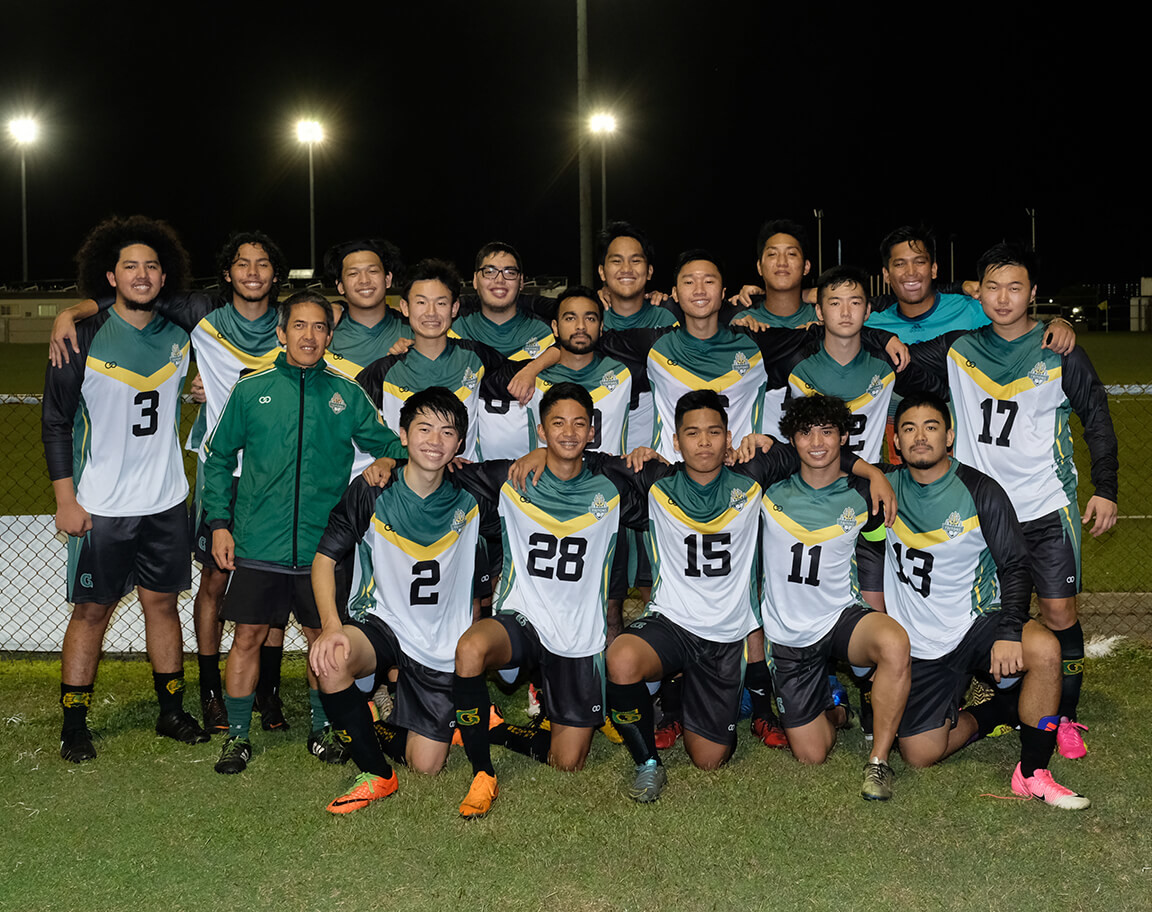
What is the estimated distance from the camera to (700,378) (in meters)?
5.38

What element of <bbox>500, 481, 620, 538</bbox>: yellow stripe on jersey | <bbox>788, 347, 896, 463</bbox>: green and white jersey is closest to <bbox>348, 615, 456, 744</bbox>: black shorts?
<bbox>500, 481, 620, 538</bbox>: yellow stripe on jersey

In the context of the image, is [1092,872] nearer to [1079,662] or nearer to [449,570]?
[1079,662]

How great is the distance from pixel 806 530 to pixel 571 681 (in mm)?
1220

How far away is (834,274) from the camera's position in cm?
533

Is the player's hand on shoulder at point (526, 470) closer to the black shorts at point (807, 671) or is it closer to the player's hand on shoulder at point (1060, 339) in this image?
the black shorts at point (807, 671)

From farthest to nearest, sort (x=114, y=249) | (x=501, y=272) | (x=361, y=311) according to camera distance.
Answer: (x=361, y=311) → (x=501, y=272) → (x=114, y=249)

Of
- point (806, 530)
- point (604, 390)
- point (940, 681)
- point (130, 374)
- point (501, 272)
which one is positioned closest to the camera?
point (940, 681)

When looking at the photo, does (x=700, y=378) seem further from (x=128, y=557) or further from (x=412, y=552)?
(x=128, y=557)

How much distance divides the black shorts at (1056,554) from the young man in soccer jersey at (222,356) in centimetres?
361

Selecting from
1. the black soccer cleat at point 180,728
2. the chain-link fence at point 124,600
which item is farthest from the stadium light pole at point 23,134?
the black soccer cleat at point 180,728

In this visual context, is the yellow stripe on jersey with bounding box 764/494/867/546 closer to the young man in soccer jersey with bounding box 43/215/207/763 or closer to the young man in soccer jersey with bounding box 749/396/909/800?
the young man in soccer jersey with bounding box 749/396/909/800

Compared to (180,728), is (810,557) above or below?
above

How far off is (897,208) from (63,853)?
286 feet

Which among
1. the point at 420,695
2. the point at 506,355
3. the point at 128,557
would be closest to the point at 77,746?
the point at 128,557
